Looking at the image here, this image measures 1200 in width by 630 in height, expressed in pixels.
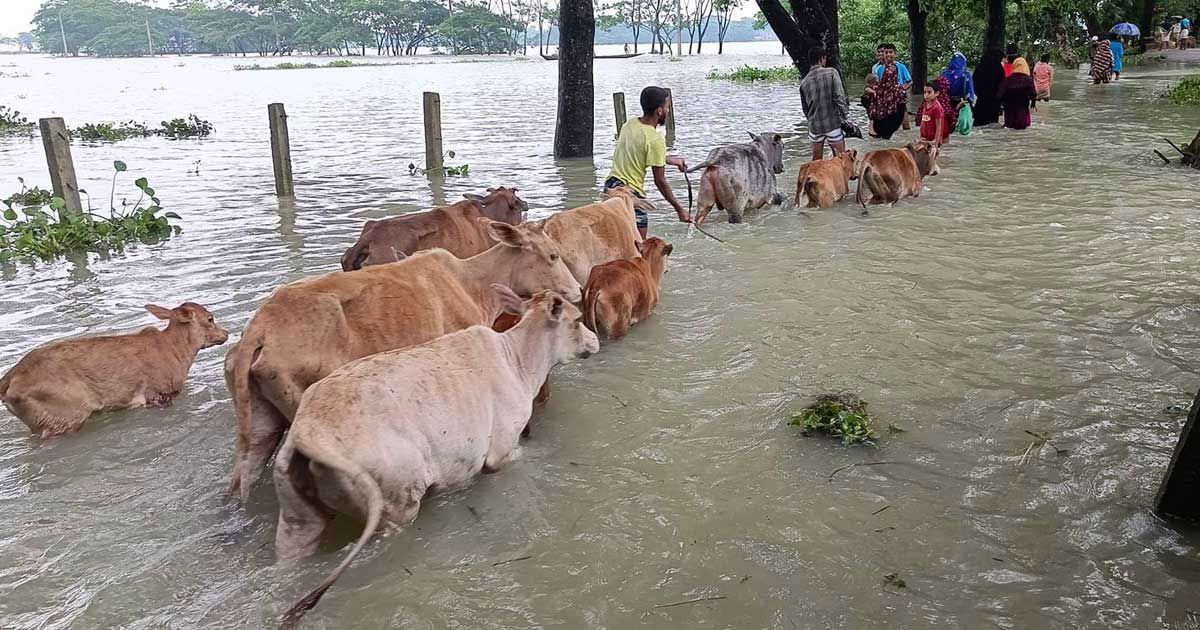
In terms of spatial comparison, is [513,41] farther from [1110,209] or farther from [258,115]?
[1110,209]

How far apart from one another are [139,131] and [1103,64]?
27544mm

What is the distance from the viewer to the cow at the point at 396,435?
11.5 feet

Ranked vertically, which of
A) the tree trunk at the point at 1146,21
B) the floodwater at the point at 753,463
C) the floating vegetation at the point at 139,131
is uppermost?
the tree trunk at the point at 1146,21

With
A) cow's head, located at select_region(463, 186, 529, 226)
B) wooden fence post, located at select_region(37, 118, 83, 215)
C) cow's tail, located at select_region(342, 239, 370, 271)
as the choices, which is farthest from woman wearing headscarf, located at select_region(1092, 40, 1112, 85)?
wooden fence post, located at select_region(37, 118, 83, 215)

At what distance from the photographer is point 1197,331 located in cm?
603

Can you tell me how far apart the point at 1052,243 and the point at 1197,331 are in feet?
8.85

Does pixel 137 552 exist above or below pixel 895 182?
below

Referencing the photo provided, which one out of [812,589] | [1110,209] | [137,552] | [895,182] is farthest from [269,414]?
[1110,209]

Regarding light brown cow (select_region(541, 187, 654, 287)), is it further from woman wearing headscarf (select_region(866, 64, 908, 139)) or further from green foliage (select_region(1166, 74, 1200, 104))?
green foliage (select_region(1166, 74, 1200, 104))

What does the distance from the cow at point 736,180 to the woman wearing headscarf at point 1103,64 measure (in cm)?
2160

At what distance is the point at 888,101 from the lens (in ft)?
51.0

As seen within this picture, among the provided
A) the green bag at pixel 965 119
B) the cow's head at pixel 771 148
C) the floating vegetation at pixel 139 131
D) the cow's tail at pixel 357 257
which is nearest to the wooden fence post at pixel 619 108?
the cow's head at pixel 771 148

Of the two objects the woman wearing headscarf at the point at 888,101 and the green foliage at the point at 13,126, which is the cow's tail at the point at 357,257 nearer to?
the woman wearing headscarf at the point at 888,101

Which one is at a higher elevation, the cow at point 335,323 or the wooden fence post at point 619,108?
the wooden fence post at point 619,108
